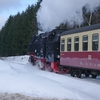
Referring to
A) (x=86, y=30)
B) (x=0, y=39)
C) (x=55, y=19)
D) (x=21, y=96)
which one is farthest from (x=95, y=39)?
(x=0, y=39)

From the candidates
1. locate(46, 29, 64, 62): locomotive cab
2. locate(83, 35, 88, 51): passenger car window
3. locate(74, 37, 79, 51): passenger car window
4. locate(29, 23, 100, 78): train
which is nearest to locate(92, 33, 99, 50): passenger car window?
locate(29, 23, 100, 78): train

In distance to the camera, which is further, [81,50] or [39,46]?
[39,46]

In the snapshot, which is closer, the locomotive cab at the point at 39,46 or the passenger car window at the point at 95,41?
the passenger car window at the point at 95,41

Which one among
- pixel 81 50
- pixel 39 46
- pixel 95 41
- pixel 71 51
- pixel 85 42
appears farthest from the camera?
pixel 39 46

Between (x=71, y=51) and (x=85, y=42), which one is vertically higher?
(x=85, y=42)

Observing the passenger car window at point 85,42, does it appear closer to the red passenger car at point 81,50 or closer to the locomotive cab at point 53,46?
the red passenger car at point 81,50

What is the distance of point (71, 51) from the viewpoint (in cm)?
1792

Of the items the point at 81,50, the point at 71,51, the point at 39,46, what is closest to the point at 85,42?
the point at 81,50

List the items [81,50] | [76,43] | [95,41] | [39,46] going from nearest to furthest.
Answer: [95,41] < [81,50] < [76,43] < [39,46]

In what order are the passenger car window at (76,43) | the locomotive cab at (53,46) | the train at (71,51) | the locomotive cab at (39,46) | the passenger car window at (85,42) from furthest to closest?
the locomotive cab at (39,46)
the locomotive cab at (53,46)
the passenger car window at (76,43)
the passenger car window at (85,42)
the train at (71,51)

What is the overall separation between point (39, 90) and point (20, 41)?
64.2 m

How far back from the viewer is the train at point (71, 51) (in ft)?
50.1

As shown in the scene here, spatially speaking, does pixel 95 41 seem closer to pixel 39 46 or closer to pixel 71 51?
pixel 71 51

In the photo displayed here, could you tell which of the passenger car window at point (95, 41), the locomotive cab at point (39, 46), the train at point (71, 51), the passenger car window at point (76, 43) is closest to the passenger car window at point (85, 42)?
the train at point (71, 51)
